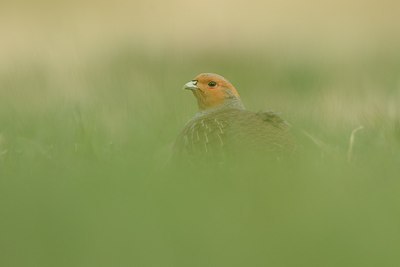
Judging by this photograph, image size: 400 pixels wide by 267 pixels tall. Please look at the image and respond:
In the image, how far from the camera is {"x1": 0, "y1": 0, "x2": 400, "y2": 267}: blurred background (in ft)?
11.5

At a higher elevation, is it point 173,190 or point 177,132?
point 173,190

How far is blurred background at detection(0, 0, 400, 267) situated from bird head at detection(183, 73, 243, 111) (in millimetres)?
125

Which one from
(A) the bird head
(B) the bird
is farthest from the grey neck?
(B) the bird

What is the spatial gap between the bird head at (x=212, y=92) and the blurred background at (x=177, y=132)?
0.13 metres

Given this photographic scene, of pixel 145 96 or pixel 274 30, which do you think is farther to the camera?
pixel 274 30

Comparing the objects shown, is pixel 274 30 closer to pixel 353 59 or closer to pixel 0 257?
pixel 353 59

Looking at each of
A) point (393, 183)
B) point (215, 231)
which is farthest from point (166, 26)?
point (215, 231)

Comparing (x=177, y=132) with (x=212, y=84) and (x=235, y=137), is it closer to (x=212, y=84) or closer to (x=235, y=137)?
(x=235, y=137)

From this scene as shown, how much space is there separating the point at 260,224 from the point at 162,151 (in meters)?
2.62

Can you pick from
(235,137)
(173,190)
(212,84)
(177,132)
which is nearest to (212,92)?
(212,84)

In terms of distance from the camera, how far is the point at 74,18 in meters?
14.2

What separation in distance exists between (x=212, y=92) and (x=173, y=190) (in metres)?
3.96

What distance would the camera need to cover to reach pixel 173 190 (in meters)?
4.07

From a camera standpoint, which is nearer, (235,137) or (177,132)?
(235,137)
